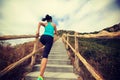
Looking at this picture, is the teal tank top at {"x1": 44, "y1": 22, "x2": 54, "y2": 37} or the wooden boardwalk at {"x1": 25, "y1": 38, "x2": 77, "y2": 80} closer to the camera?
the teal tank top at {"x1": 44, "y1": 22, "x2": 54, "y2": 37}

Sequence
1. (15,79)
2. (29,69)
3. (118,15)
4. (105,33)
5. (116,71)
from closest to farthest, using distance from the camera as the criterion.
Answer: (105,33) → (15,79) → (29,69) → (116,71) → (118,15)

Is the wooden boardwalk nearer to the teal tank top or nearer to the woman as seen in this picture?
the woman

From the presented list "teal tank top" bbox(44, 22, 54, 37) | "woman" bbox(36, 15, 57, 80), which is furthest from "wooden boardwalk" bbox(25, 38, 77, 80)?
"teal tank top" bbox(44, 22, 54, 37)

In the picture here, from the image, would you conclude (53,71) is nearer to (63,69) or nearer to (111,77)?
(63,69)

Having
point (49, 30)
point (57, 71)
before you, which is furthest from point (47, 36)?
point (57, 71)

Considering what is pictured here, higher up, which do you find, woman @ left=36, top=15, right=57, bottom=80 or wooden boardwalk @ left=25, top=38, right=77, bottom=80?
woman @ left=36, top=15, right=57, bottom=80

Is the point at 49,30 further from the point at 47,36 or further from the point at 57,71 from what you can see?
the point at 57,71

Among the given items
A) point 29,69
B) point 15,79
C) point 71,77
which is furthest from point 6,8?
point 71,77

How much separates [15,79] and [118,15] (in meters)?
4.08

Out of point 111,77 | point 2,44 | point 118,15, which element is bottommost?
point 111,77

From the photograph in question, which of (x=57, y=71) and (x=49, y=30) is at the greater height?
(x=49, y=30)

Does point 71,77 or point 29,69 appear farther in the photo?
point 29,69

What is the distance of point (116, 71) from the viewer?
5445 millimetres

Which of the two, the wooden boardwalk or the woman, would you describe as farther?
the wooden boardwalk
